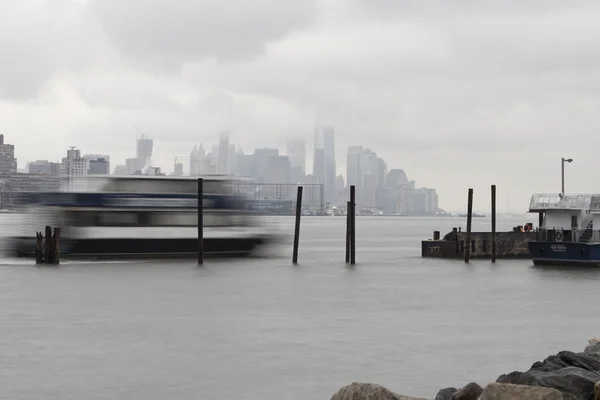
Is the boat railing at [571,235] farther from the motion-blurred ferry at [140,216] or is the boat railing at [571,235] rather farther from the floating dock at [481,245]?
the motion-blurred ferry at [140,216]

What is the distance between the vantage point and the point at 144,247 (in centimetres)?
6141

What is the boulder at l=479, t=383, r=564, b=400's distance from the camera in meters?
14.7

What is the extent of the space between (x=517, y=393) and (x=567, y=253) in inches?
1700

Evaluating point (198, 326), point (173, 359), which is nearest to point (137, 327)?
point (198, 326)

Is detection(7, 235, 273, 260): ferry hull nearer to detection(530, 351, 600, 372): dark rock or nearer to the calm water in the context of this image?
the calm water

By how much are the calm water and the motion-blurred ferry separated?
3041 mm

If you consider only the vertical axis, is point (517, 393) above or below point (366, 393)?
above

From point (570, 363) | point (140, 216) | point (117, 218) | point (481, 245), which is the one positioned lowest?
point (570, 363)

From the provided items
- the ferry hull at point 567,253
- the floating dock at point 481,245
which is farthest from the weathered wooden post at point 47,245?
the ferry hull at point 567,253

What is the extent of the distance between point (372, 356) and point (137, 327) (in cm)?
936

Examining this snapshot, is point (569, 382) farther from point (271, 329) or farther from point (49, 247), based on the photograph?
point (49, 247)

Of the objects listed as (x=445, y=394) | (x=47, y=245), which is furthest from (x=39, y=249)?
(x=445, y=394)

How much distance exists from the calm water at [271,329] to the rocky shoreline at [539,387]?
3.00 m

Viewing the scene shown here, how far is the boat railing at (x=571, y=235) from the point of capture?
5638 cm
